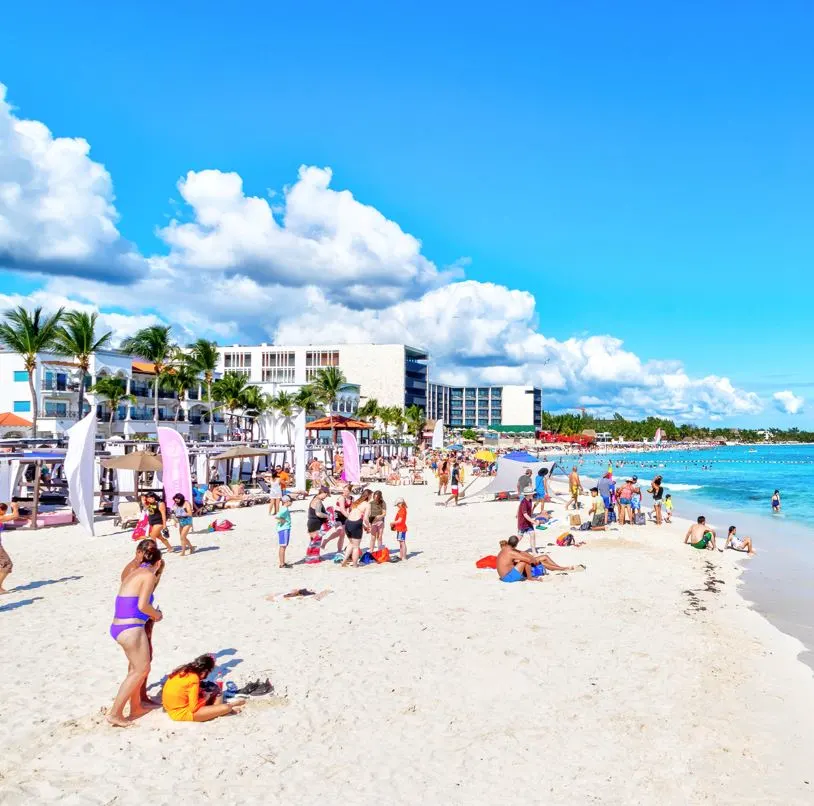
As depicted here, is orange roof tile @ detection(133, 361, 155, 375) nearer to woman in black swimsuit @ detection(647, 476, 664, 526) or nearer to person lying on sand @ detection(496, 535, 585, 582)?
woman in black swimsuit @ detection(647, 476, 664, 526)

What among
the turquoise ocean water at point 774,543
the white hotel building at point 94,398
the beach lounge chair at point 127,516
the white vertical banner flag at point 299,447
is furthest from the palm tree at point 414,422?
the beach lounge chair at point 127,516

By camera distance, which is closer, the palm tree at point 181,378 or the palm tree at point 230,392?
the palm tree at point 181,378

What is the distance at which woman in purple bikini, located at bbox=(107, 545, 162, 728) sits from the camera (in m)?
6.13

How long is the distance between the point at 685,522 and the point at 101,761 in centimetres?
2401

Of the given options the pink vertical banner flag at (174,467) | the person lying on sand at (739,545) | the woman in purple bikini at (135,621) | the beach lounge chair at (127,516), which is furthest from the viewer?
the beach lounge chair at (127,516)

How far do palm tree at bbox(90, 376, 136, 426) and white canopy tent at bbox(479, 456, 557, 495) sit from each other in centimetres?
3786

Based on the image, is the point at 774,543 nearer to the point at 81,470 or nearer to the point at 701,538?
the point at 701,538

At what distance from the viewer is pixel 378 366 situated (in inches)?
4414

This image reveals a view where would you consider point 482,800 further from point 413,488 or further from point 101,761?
point 413,488

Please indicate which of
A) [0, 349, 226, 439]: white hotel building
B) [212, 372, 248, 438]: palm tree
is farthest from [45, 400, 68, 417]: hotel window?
[212, 372, 248, 438]: palm tree

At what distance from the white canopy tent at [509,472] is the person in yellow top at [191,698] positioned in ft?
69.6

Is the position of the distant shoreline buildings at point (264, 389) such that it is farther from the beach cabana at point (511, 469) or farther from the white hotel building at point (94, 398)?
the beach cabana at point (511, 469)

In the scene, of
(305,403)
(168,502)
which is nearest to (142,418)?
(305,403)

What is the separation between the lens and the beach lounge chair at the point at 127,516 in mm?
19047
